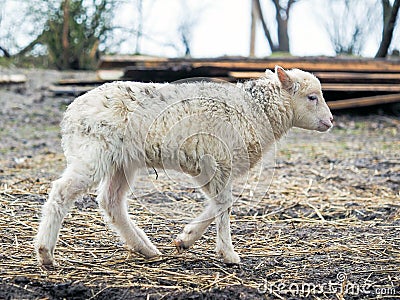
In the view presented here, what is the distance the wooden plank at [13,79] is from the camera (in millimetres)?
13188

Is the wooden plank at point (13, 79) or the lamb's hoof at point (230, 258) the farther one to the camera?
the wooden plank at point (13, 79)

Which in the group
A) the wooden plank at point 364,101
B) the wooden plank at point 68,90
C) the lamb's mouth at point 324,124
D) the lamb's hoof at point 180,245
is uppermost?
the lamb's mouth at point 324,124

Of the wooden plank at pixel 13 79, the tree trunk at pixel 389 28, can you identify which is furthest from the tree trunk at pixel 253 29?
the wooden plank at pixel 13 79

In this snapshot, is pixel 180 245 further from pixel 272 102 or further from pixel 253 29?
pixel 253 29

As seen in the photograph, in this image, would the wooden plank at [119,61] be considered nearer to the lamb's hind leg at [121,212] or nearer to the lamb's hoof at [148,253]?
the lamb's hind leg at [121,212]

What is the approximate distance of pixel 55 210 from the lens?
141 inches

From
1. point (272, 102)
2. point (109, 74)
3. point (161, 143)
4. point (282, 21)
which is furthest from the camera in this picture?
point (282, 21)

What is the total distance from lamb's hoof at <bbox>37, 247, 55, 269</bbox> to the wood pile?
7.47 metres

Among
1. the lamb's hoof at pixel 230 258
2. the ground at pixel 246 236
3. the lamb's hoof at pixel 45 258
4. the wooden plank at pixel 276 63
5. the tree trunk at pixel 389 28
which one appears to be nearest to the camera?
the ground at pixel 246 236

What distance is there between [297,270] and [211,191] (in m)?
0.75

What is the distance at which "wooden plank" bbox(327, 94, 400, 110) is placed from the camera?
11305mm

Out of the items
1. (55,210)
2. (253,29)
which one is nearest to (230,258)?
(55,210)

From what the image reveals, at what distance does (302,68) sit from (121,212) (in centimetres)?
806

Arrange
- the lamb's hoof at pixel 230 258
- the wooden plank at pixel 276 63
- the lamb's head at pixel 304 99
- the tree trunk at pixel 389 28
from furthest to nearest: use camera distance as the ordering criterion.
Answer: the wooden plank at pixel 276 63
the tree trunk at pixel 389 28
the lamb's head at pixel 304 99
the lamb's hoof at pixel 230 258
